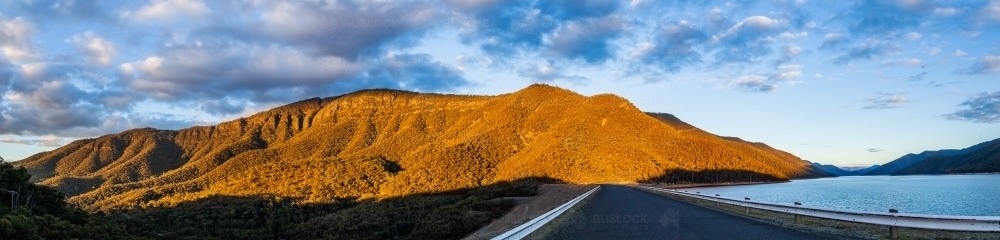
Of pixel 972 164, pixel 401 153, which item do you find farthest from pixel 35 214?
pixel 972 164

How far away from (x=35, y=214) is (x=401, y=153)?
12002 cm

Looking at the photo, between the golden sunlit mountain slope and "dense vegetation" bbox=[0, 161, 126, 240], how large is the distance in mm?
66857

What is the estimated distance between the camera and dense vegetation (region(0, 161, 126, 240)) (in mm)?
12430

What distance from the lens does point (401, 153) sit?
138000 millimetres

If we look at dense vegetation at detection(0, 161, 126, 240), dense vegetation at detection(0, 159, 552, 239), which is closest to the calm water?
dense vegetation at detection(0, 159, 552, 239)

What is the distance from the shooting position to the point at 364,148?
15475cm

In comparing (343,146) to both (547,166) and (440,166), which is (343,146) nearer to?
(440,166)

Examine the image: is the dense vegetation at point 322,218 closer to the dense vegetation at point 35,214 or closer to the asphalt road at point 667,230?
the dense vegetation at point 35,214

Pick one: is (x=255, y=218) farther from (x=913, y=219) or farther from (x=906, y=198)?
(x=913, y=219)

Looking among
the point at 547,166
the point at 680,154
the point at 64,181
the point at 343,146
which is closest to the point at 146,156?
the point at 64,181

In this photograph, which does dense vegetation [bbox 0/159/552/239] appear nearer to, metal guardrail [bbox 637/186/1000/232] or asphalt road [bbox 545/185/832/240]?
asphalt road [bbox 545/185/832/240]

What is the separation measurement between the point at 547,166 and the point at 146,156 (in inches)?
5039

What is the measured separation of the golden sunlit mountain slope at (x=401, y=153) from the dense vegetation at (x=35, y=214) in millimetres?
66857

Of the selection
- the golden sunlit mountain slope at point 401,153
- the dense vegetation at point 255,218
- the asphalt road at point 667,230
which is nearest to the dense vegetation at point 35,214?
the dense vegetation at point 255,218
